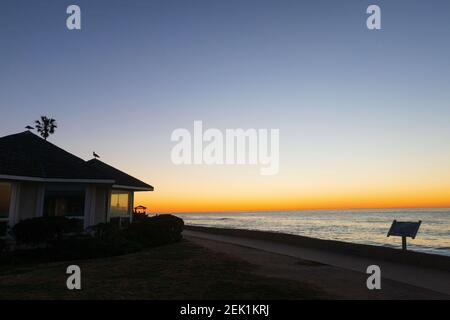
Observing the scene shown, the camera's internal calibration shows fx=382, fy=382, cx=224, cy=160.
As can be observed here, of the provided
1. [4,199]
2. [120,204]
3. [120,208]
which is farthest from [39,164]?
[120,208]

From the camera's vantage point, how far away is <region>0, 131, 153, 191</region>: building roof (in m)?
15.1

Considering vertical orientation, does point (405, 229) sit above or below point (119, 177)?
below

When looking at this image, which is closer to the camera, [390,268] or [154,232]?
[390,268]

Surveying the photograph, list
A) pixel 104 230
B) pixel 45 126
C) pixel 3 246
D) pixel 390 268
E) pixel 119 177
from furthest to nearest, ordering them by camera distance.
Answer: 1. pixel 45 126
2. pixel 119 177
3. pixel 104 230
4. pixel 3 246
5. pixel 390 268

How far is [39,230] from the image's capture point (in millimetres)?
14250

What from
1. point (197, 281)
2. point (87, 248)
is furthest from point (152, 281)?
point (87, 248)

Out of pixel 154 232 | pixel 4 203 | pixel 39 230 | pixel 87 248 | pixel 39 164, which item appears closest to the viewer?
pixel 87 248

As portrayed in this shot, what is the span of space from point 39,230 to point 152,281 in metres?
7.05

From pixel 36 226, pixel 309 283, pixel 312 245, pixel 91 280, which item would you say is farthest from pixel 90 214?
pixel 309 283

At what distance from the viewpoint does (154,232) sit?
1819 cm

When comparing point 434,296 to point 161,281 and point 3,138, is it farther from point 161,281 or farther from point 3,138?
point 3,138

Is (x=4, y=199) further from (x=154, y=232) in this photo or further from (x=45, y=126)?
(x=45, y=126)

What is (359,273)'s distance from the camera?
10.6 metres
